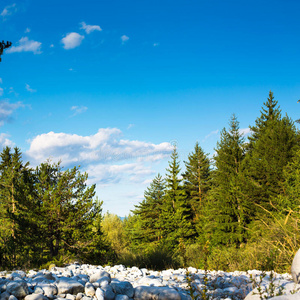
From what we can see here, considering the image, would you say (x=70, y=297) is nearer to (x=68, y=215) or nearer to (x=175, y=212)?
(x=68, y=215)

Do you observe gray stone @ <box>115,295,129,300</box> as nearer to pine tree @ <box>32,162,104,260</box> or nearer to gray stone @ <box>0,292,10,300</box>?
gray stone @ <box>0,292,10,300</box>

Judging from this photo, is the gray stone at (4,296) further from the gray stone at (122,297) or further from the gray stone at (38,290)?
the gray stone at (122,297)

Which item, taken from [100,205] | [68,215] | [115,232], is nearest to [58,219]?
[68,215]

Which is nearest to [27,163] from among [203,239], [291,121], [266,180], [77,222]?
[77,222]

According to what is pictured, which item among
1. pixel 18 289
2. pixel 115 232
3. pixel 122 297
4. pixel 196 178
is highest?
pixel 196 178

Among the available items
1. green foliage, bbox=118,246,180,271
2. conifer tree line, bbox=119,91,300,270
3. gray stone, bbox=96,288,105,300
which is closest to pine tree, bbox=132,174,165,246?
conifer tree line, bbox=119,91,300,270

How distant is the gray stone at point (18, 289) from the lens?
119 inches

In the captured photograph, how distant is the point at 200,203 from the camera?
1059 inches

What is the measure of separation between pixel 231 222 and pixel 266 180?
3788mm

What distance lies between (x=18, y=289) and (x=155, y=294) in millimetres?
1630

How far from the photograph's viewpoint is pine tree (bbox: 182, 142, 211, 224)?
28178mm

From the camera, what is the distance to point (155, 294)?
322 centimetres

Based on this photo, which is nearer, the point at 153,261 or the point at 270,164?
the point at 153,261

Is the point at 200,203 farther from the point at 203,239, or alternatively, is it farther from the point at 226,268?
the point at 226,268
